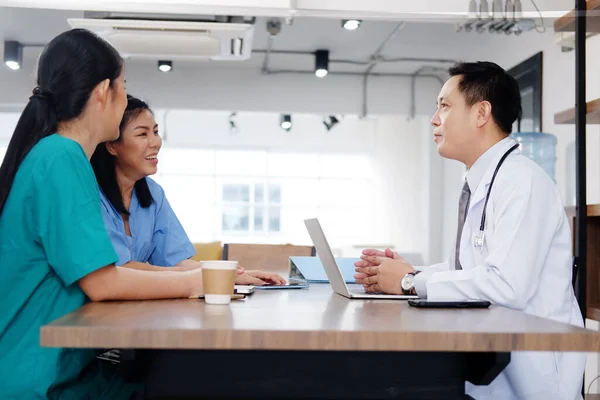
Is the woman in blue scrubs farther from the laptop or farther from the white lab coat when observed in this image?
the white lab coat

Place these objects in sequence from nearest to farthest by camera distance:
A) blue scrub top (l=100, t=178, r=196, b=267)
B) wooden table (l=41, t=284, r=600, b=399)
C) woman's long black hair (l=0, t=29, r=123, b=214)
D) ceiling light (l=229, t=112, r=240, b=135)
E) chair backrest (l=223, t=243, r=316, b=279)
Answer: wooden table (l=41, t=284, r=600, b=399)
woman's long black hair (l=0, t=29, r=123, b=214)
blue scrub top (l=100, t=178, r=196, b=267)
chair backrest (l=223, t=243, r=316, b=279)
ceiling light (l=229, t=112, r=240, b=135)

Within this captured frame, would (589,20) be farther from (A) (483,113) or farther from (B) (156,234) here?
(B) (156,234)

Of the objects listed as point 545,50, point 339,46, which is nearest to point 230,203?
point 339,46

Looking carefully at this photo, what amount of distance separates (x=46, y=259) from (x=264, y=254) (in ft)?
6.44

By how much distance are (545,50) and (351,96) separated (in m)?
3.02

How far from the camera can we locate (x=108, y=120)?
1.64 m

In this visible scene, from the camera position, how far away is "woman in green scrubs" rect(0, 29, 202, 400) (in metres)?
1.37

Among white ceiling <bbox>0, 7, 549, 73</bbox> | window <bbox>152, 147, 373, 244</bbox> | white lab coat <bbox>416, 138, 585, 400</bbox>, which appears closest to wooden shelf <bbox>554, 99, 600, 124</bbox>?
white lab coat <bbox>416, 138, 585, 400</bbox>

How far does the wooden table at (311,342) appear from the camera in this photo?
1.02m

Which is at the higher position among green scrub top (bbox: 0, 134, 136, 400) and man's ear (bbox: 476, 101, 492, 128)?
man's ear (bbox: 476, 101, 492, 128)

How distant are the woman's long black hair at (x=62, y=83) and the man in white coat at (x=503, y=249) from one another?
83 centimetres

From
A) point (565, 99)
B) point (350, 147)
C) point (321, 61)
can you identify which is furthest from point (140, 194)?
point (350, 147)

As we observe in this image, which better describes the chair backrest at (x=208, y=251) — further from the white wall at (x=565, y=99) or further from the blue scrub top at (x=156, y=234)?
the blue scrub top at (x=156, y=234)

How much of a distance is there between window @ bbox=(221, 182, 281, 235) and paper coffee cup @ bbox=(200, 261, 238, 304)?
440 inches
